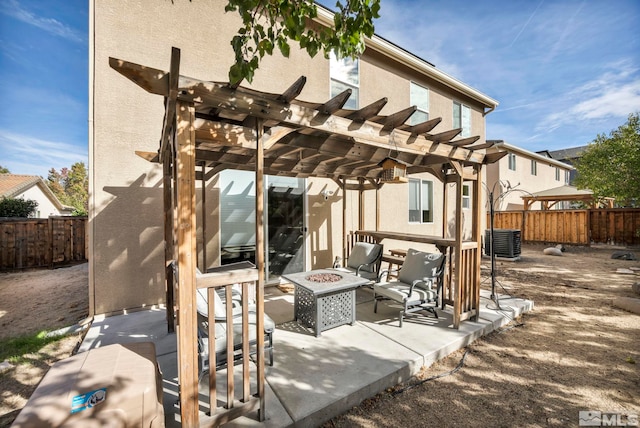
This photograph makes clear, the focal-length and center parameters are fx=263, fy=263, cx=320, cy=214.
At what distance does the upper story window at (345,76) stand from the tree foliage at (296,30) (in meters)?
4.38

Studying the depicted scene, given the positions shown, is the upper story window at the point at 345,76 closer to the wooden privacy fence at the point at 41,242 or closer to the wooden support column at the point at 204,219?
the wooden support column at the point at 204,219

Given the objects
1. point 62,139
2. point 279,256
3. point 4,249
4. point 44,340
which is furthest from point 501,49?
point 62,139

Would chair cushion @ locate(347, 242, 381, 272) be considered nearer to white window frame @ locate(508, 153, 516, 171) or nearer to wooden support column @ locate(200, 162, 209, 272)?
wooden support column @ locate(200, 162, 209, 272)

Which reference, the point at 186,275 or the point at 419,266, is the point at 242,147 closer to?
the point at 186,275

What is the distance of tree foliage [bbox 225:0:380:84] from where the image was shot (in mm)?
1978

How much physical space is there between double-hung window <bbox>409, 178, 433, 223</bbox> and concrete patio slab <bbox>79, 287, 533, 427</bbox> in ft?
13.0

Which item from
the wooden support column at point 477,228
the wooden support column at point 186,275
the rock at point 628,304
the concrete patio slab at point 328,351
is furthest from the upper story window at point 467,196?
the wooden support column at point 186,275

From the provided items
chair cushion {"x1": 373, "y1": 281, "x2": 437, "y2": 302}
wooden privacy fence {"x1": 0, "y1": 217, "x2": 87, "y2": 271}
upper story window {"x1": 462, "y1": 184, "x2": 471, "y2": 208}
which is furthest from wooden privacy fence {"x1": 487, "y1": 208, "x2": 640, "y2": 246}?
wooden privacy fence {"x1": 0, "y1": 217, "x2": 87, "y2": 271}

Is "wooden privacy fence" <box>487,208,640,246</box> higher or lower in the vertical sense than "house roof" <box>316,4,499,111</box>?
lower

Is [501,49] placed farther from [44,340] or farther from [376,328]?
[44,340]

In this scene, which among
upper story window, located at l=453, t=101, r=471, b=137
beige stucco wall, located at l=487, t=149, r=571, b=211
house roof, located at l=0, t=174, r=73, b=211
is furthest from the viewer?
house roof, located at l=0, t=174, r=73, b=211

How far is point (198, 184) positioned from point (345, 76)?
458cm

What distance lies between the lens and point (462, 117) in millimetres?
9312

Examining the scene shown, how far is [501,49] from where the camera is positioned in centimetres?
762
